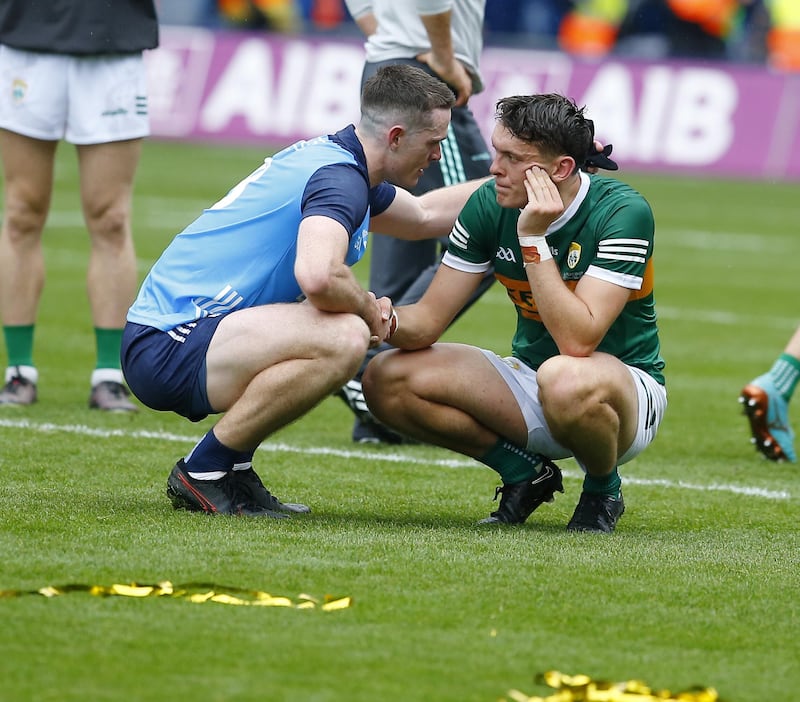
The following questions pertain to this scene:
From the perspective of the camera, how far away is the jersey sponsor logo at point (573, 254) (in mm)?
5086

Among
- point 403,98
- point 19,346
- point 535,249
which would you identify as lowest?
point 19,346

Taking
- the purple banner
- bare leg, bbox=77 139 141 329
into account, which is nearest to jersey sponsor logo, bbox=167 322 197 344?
bare leg, bbox=77 139 141 329

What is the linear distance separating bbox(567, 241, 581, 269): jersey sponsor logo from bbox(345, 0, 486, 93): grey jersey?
2.12m

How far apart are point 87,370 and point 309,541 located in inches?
148

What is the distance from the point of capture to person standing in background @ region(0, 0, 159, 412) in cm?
702

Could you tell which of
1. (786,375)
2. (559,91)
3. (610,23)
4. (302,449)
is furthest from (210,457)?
(610,23)

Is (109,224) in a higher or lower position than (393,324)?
lower

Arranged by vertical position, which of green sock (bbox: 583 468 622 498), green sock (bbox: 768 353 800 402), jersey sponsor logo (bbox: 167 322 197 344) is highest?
jersey sponsor logo (bbox: 167 322 197 344)

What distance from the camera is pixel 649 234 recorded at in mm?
5008

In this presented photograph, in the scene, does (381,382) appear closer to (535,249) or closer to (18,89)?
(535,249)

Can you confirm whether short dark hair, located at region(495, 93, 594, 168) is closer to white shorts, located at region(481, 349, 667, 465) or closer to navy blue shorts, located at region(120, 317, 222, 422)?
white shorts, located at region(481, 349, 667, 465)

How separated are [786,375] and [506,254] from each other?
81.4 inches

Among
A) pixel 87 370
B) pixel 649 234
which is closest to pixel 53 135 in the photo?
pixel 87 370

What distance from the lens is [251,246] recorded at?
5.01 meters
